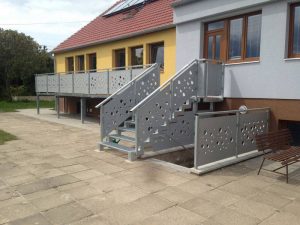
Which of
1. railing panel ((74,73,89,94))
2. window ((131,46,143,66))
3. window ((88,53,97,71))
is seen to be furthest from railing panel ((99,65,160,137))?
window ((88,53,97,71))

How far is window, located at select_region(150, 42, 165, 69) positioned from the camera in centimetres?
1305

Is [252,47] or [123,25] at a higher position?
[123,25]

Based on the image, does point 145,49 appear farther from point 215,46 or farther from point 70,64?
point 70,64

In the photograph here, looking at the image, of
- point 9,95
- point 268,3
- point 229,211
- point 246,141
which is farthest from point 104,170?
point 9,95

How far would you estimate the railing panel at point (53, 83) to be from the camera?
57.3 ft

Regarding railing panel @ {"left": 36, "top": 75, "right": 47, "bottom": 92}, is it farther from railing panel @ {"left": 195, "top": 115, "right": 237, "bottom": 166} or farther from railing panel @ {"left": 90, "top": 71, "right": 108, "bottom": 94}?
railing panel @ {"left": 195, "top": 115, "right": 237, "bottom": 166}

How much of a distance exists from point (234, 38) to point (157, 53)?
4.51m

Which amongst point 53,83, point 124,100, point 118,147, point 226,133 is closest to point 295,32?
point 226,133

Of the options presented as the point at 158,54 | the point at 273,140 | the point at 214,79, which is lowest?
the point at 273,140

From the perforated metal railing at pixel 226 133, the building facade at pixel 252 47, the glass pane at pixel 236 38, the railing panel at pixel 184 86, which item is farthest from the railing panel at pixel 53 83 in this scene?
the perforated metal railing at pixel 226 133

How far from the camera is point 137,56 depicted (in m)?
14.6

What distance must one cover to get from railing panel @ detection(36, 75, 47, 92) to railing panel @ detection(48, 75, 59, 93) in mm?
518

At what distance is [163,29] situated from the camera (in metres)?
12.5

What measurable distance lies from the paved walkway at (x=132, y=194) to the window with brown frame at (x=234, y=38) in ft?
11.2
